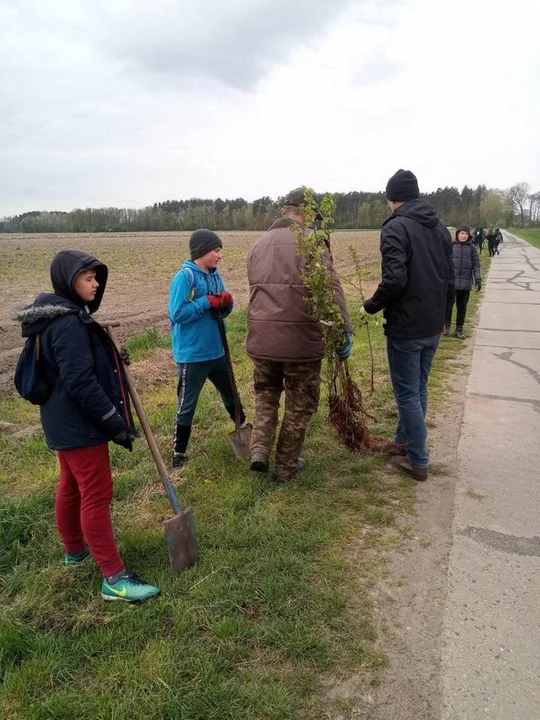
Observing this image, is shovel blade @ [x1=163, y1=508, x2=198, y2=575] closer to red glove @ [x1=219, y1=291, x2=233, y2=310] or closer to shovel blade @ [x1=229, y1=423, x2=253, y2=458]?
shovel blade @ [x1=229, y1=423, x2=253, y2=458]

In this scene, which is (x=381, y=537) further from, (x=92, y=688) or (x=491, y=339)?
(x=491, y=339)

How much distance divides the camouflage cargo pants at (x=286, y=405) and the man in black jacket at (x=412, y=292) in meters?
0.69

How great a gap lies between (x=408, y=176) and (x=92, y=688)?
12.5ft

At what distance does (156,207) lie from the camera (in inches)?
4481

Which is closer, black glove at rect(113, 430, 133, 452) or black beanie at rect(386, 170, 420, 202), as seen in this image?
black glove at rect(113, 430, 133, 452)

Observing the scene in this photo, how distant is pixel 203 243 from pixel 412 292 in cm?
173

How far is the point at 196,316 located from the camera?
13.2 ft

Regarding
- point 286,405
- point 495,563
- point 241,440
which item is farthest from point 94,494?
point 495,563

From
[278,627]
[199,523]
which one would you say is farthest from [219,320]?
[278,627]

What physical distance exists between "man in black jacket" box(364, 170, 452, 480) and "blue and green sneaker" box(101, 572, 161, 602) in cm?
229

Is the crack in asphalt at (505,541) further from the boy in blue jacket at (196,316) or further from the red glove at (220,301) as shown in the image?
the red glove at (220,301)

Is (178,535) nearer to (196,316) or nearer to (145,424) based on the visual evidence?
(145,424)

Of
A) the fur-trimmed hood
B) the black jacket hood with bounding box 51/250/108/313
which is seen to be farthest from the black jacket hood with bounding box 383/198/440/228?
the fur-trimmed hood

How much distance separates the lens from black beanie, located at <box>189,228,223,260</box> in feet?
13.4
